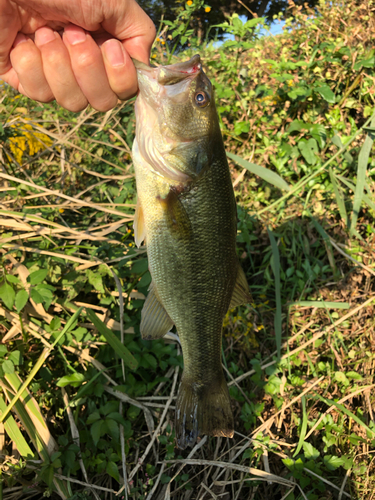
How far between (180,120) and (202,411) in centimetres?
132

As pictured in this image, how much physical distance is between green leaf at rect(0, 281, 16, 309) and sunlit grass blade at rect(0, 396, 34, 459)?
0.59m

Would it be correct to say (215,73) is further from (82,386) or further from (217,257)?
(82,386)

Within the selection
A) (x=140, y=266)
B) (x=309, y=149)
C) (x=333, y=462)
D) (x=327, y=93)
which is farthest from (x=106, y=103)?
(x=333, y=462)

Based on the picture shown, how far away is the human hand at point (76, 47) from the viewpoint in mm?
1439

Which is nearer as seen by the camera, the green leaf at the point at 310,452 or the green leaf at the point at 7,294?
the green leaf at the point at 7,294

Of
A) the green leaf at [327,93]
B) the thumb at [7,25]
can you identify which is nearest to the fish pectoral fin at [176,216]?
the thumb at [7,25]

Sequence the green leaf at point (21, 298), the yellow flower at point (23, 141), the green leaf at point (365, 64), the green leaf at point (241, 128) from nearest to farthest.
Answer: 1. the green leaf at point (21, 298)
2. the yellow flower at point (23, 141)
3. the green leaf at point (365, 64)
4. the green leaf at point (241, 128)

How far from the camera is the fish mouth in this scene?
1390 millimetres

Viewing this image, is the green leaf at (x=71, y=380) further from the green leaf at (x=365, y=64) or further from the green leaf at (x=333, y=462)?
the green leaf at (x=365, y=64)

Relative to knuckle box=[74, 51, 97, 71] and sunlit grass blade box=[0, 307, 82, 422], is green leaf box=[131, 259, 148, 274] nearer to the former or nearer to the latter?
sunlit grass blade box=[0, 307, 82, 422]

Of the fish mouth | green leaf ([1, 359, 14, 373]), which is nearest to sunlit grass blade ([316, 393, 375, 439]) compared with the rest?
green leaf ([1, 359, 14, 373])

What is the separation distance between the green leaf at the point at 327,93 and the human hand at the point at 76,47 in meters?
2.18

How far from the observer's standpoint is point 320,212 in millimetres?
3160

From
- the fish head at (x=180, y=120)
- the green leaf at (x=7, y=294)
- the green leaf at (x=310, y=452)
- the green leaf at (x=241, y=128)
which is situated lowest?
the green leaf at (x=310, y=452)
